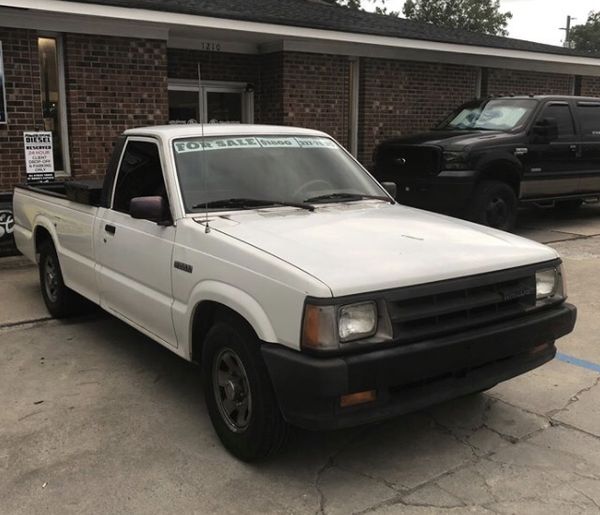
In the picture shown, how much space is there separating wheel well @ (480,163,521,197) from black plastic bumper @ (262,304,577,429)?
6056mm

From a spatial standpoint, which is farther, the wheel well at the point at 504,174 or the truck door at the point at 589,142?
the truck door at the point at 589,142

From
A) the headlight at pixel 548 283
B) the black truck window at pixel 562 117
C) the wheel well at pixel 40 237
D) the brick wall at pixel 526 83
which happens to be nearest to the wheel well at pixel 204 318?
the headlight at pixel 548 283

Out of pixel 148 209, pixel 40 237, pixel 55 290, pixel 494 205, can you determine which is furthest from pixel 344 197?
pixel 494 205

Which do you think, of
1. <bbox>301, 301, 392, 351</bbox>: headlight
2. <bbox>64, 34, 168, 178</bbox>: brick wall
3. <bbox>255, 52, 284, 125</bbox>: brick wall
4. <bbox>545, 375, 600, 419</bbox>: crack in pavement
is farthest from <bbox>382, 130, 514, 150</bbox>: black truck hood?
<bbox>301, 301, 392, 351</bbox>: headlight

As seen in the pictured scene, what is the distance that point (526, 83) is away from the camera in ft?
47.3

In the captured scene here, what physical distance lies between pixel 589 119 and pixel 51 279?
870cm

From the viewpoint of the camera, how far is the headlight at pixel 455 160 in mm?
8758

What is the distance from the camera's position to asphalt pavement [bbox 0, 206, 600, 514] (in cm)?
303

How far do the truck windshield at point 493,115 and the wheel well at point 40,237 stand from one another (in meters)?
6.44

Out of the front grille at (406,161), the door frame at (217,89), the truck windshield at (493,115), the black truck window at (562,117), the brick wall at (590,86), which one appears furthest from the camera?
the brick wall at (590,86)

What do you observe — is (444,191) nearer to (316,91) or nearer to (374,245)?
(316,91)

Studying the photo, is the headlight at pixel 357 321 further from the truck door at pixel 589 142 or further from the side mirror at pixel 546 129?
the truck door at pixel 589 142

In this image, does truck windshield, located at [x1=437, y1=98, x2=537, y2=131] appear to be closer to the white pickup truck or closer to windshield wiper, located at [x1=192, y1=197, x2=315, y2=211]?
the white pickup truck

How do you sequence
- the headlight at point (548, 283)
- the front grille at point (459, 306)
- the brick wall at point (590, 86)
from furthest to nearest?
the brick wall at point (590, 86), the headlight at point (548, 283), the front grille at point (459, 306)
